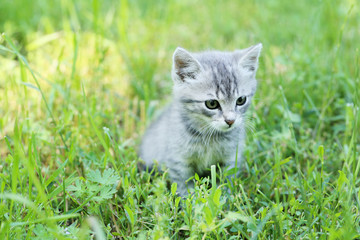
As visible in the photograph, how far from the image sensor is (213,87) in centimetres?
273

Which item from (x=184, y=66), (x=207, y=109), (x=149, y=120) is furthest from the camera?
(x=149, y=120)

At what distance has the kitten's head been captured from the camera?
2.70 meters

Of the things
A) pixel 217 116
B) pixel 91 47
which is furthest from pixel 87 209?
pixel 91 47

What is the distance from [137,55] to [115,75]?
524 millimetres

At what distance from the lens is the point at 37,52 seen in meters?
4.54

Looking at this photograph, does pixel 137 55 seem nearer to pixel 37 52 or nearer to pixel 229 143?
pixel 37 52

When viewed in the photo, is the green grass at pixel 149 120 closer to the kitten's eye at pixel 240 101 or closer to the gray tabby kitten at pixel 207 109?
the gray tabby kitten at pixel 207 109

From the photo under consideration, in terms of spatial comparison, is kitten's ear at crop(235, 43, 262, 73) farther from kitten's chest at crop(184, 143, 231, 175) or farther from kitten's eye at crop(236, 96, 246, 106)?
kitten's chest at crop(184, 143, 231, 175)

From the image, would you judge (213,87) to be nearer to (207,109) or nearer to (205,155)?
(207,109)

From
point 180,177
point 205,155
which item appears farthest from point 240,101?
point 180,177

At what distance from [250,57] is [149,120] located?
54.9 inches

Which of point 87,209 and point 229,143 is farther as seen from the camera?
point 229,143

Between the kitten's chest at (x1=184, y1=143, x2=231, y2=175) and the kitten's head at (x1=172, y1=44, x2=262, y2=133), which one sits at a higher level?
the kitten's head at (x1=172, y1=44, x2=262, y2=133)

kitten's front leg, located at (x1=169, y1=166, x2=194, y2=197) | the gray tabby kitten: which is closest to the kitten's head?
the gray tabby kitten
